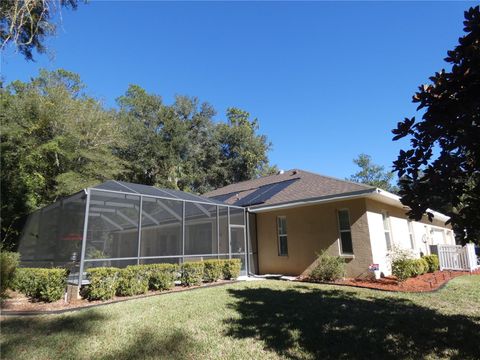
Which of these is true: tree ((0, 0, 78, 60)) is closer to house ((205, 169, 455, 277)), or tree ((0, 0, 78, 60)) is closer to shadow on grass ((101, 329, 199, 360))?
shadow on grass ((101, 329, 199, 360))

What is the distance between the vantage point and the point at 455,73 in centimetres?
350

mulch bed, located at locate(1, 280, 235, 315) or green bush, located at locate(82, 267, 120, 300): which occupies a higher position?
green bush, located at locate(82, 267, 120, 300)

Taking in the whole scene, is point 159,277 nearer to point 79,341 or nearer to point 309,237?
point 79,341

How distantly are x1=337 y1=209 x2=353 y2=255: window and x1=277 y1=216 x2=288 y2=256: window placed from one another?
254 cm

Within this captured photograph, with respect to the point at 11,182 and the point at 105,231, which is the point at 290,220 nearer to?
the point at 105,231

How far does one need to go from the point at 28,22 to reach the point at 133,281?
839 cm

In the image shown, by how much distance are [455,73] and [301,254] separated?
9.80 meters

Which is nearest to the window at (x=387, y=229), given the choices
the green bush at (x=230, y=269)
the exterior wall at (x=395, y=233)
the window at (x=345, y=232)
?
the exterior wall at (x=395, y=233)

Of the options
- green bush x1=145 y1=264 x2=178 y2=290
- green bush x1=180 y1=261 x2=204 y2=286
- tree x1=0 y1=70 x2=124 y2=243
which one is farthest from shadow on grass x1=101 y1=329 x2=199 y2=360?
tree x1=0 y1=70 x2=124 y2=243

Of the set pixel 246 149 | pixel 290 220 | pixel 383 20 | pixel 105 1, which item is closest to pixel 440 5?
pixel 383 20

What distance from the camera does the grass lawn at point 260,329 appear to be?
4.14 metres

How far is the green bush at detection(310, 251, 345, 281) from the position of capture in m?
10.4

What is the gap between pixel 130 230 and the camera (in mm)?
11969

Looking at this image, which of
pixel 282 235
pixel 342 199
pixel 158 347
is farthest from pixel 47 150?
pixel 158 347
